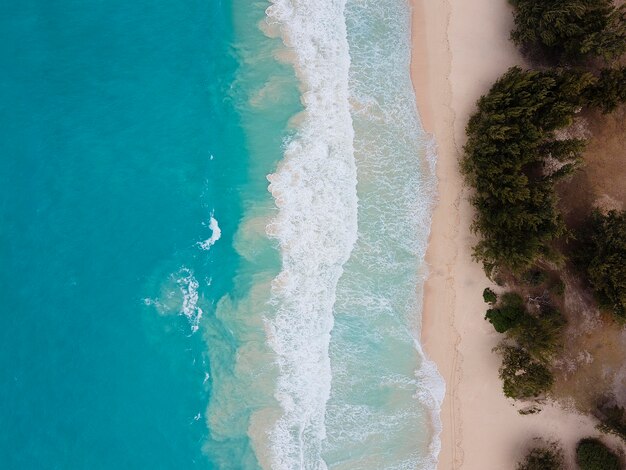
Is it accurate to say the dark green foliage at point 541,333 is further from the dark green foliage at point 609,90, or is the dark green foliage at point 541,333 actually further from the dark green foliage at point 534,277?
the dark green foliage at point 609,90

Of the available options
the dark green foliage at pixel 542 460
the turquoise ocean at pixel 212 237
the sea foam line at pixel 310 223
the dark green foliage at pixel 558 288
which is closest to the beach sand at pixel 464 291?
the dark green foliage at pixel 542 460

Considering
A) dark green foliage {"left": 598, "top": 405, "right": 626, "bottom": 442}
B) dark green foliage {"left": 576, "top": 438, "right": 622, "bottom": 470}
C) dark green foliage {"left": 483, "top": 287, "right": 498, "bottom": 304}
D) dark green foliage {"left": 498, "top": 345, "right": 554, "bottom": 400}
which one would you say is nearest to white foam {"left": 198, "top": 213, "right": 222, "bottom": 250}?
dark green foliage {"left": 483, "top": 287, "right": 498, "bottom": 304}

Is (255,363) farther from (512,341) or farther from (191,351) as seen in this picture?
(512,341)

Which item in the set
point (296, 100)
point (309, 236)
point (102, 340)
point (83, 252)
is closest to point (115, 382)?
point (102, 340)

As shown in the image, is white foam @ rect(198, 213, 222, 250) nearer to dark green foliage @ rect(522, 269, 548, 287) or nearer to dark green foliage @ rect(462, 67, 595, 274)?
dark green foliage @ rect(462, 67, 595, 274)

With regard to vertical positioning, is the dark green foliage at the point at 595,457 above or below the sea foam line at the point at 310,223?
below

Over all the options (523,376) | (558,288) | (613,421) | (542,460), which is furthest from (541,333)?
(542,460)
